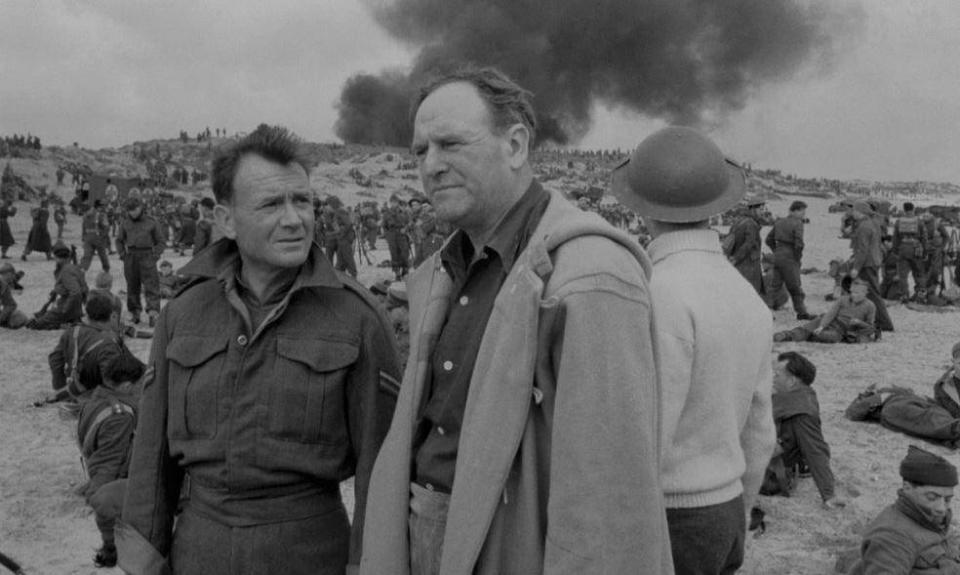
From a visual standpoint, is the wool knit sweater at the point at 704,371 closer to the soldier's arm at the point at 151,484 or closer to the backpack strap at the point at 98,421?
the soldier's arm at the point at 151,484

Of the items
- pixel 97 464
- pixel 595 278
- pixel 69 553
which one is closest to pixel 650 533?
pixel 595 278

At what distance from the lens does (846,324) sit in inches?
393

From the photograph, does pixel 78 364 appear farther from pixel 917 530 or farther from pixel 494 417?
pixel 917 530

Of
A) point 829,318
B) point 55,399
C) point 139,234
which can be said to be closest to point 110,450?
point 55,399

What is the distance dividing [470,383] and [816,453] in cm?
402

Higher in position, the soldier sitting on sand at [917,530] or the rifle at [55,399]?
the soldier sitting on sand at [917,530]

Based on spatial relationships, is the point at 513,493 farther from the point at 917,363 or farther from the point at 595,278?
the point at 917,363

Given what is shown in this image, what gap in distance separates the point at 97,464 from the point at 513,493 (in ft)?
10.1

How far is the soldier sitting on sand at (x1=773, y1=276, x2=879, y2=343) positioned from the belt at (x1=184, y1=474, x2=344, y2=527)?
889cm

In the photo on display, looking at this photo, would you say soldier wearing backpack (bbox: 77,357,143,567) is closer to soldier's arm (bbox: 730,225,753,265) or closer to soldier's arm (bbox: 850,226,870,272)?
soldier's arm (bbox: 730,225,753,265)

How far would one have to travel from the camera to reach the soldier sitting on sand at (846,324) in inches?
388

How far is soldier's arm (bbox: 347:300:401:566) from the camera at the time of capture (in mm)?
1991

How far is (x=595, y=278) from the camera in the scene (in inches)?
53.9

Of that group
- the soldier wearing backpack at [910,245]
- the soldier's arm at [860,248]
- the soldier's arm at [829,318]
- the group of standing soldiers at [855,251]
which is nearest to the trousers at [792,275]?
the group of standing soldiers at [855,251]
